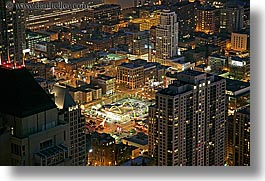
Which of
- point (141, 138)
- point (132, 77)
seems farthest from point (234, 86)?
point (132, 77)

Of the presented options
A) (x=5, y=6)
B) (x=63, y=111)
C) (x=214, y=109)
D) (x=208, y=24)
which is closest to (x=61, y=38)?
(x=208, y=24)

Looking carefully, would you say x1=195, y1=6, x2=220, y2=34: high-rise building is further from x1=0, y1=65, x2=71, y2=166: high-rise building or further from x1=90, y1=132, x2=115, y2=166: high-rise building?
x1=0, y1=65, x2=71, y2=166: high-rise building

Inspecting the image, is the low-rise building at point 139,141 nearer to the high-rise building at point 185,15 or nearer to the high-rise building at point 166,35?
the high-rise building at point 166,35

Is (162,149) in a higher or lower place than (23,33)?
lower

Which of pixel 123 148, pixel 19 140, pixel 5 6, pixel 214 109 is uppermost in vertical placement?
pixel 5 6

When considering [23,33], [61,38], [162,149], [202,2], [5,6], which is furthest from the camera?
[61,38]

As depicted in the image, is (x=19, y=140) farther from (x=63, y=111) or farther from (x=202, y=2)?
(x=202, y=2)

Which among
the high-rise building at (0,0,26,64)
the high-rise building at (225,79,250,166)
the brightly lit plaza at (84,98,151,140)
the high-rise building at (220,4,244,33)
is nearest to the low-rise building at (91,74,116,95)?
the brightly lit plaza at (84,98,151,140)

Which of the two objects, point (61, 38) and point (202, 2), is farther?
point (61, 38)
